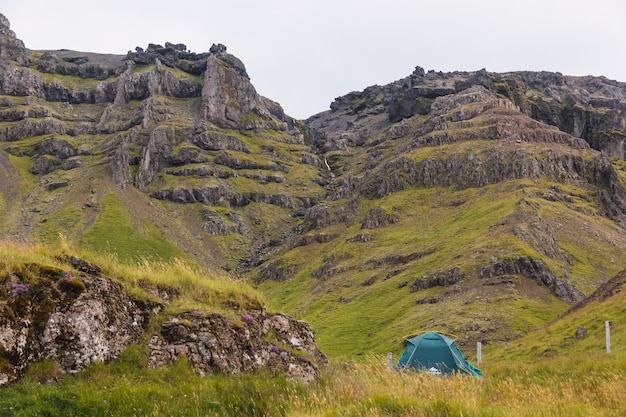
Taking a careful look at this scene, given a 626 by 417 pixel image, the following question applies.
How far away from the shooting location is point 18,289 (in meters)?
14.6

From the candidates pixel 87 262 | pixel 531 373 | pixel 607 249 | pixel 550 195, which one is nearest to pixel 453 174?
pixel 550 195

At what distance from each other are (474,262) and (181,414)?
88513mm

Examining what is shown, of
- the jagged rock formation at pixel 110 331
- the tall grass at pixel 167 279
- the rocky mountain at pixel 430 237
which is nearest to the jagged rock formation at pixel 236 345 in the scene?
the jagged rock formation at pixel 110 331

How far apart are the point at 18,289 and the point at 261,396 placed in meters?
7.29

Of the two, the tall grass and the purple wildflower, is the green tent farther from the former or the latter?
the purple wildflower

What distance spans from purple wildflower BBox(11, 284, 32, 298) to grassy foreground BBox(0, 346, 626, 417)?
2.10 m

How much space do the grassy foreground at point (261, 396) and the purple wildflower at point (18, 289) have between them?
2.10 m

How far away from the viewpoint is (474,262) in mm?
95750

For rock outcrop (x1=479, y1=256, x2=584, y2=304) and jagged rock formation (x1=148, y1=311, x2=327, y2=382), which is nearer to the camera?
jagged rock formation (x1=148, y1=311, x2=327, y2=382)

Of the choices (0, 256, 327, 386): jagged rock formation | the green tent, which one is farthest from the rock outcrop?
(0, 256, 327, 386): jagged rock formation

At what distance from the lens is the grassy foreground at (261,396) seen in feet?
39.6

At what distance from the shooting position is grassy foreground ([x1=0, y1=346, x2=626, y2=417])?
12.1 meters

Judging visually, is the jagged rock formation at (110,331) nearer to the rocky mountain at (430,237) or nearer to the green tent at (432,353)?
the green tent at (432,353)

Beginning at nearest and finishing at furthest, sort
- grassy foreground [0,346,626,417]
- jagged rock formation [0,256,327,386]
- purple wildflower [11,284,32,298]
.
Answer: grassy foreground [0,346,626,417]
jagged rock formation [0,256,327,386]
purple wildflower [11,284,32,298]
